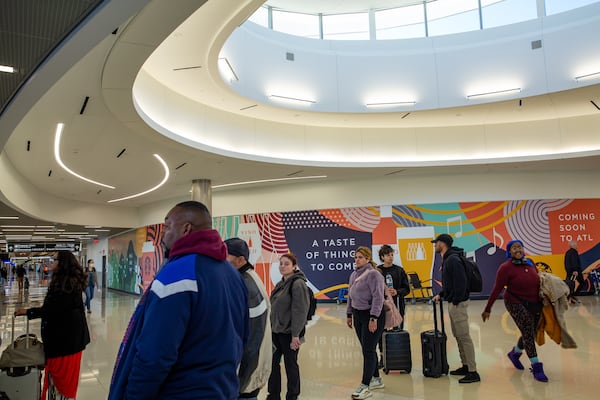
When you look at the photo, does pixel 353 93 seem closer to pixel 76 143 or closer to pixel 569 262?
pixel 76 143

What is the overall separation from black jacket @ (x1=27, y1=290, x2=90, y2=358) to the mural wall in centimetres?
1201

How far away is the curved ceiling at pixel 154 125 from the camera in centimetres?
557

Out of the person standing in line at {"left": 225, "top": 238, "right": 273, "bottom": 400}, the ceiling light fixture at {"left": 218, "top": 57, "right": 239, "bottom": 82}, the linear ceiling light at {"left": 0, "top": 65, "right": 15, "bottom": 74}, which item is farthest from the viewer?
the ceiling light fixture at {"left": 218, "top": 57, "right": 239, "bottom": 82}

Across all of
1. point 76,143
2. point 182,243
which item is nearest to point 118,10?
point 182,243

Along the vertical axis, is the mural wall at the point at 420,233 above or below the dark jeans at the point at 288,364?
above

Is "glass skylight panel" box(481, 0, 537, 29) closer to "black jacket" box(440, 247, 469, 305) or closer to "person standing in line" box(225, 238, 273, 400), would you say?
"black jacket" box(440, 247, 469, 305)

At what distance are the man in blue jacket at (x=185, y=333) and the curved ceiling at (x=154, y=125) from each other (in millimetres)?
1949

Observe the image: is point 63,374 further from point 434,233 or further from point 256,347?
point 434,233

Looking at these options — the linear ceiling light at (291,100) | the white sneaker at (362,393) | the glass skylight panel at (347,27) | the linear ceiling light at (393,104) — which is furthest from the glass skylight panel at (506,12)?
the white sneaker at (362,393)

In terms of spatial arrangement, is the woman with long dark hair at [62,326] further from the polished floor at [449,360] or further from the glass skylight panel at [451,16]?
the glass skylight panel at [451,16]

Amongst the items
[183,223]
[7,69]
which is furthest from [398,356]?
[7,69]

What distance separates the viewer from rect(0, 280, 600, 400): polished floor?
5207 millimetres

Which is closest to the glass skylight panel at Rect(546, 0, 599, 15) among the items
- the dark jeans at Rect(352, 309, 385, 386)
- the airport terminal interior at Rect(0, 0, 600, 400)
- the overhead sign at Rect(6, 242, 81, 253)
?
the airport terminal interior at Rect(0, 0, 600, 400)

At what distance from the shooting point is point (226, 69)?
10.6 m
